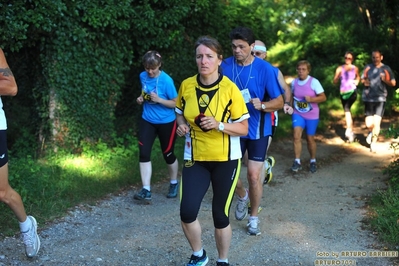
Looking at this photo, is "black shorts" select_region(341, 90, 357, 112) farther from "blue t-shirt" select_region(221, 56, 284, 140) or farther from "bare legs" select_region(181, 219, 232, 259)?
"bare legs" select_region(181, 219, 232, 259)

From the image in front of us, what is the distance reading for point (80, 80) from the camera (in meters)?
8.87

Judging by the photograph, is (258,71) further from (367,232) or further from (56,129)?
(56,129)

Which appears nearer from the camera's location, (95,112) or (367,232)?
(367,232)

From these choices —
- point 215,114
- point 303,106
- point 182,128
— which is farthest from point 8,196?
point 303,106

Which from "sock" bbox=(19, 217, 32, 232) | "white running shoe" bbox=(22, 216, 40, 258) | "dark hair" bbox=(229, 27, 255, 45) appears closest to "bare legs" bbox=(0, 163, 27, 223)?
"sock" bbox=(19, 217, 32, 232)

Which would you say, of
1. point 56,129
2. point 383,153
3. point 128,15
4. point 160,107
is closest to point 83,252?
point 160,107

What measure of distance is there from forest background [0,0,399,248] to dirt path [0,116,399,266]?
57 centimetres

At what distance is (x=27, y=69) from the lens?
30.2ft

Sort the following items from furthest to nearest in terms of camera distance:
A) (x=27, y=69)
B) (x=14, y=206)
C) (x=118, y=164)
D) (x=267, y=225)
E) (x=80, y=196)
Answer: (x=27, y=69) < (x=118, y=164) < (x=80, y=196) < (x=267, y=225) < (x=14, y=206)

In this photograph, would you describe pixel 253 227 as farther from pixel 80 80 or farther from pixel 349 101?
pixel 349 101

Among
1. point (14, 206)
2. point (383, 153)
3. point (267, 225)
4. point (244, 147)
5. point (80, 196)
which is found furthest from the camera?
point (383, 153)

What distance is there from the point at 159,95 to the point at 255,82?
1.81 meters

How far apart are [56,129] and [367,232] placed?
5330 mm

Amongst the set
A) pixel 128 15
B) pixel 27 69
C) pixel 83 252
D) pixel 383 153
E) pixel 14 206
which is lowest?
pixel 383 153
